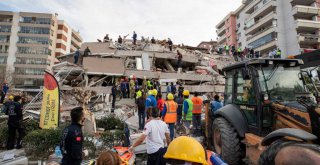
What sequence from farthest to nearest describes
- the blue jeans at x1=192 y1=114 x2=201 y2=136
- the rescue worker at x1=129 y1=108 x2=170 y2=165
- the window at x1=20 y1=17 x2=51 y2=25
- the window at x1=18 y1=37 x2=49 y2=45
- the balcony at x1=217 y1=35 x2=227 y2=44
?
the balcony at x1=217 y1=35 x2=227 y2=44, the window at x1=20 y1=17 x2=51 y2=25, the window at x1=18 y1=37 x2=49 y2=45, the blue jeans at x1=192 y1=114 x2=201 y2=136, the rescue worker at x1=129 y1=108 x2=170 y2=165

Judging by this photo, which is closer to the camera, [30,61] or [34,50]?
[30,61]

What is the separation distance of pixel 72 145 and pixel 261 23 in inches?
1721

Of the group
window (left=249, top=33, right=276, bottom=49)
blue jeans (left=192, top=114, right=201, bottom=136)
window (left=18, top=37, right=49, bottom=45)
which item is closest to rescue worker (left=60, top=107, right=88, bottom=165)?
blue jeans (left=192, top=114, right=201, bottom=136)

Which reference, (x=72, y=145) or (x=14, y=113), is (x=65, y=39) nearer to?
(x=14, y=113)

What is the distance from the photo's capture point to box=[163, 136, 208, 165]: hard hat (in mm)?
1820

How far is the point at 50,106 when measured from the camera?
8789 millimetres

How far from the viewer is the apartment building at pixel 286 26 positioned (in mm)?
34562

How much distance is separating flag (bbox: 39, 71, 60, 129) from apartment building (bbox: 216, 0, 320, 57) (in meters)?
36.9

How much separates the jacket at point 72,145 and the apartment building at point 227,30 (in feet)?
189

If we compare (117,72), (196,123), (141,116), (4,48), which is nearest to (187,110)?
(196,123)

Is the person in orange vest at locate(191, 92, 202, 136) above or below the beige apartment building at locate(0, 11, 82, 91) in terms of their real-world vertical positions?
below

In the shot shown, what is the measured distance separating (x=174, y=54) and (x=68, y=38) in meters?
49.3

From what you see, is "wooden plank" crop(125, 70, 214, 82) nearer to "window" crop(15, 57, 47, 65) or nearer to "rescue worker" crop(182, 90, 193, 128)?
"rescue worker" crop(182, 90, 193, 128)

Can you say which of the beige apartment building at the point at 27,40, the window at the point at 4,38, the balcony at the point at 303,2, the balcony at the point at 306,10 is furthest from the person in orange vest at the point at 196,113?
the window at the point at 4,38
